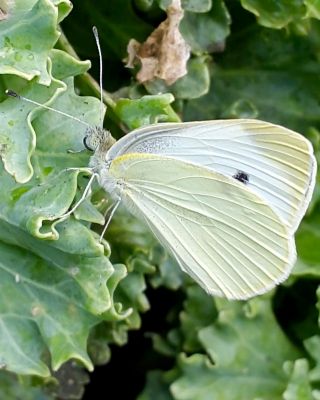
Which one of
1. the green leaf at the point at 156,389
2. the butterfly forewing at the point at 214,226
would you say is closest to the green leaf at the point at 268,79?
the butterfly forewing at the point at 214,226

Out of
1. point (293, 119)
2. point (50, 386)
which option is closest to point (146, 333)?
point (50, 386)

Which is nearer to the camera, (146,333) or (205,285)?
(205,285)

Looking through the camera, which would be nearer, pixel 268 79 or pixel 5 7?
pixel 5 7

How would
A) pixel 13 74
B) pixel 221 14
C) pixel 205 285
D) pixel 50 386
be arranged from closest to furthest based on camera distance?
1. pixel 13 74
2. pixel 205 285
3. pixel 221 14
4. pixel 50 386

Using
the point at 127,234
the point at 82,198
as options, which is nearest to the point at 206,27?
the point at 127,234

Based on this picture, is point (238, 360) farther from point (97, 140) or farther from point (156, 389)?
point (97, 140)

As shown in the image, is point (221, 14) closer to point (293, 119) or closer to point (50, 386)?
point (293, 119)

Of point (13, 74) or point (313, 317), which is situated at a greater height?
point (13, 74)
